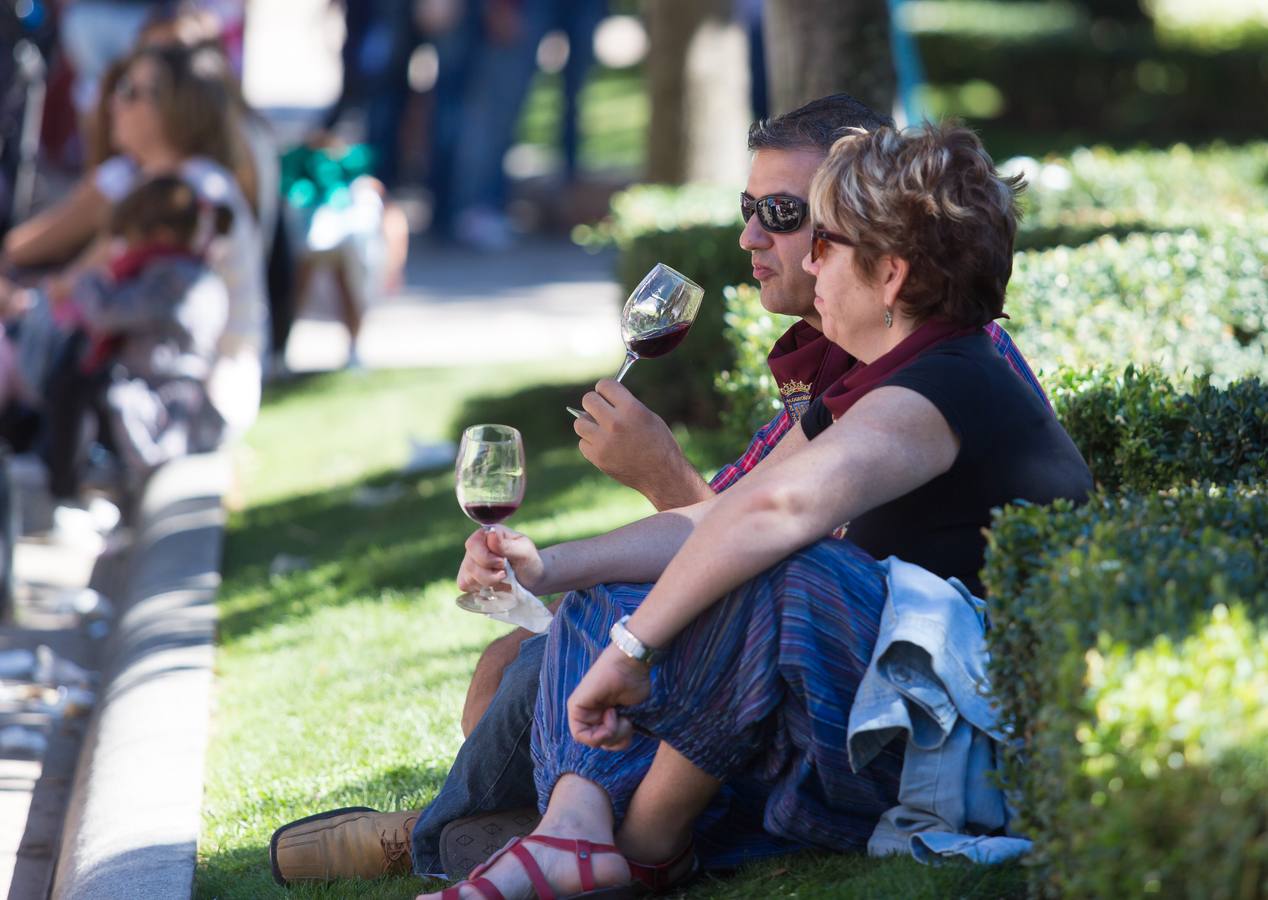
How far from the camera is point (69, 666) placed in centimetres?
578

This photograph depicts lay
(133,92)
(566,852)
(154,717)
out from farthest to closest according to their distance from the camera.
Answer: (133,92), (154,717), (566,852)

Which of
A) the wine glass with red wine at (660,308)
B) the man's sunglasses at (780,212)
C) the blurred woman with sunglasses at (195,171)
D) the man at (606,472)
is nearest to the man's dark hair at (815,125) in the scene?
the man at (606,472)

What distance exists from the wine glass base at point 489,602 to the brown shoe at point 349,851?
53 cm

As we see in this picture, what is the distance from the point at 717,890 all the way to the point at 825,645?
61 centimetres

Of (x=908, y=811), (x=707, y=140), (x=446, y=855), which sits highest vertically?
(x=707, y=140)

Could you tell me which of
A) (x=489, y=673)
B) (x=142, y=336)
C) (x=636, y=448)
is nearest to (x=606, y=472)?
(x=636, y=448)

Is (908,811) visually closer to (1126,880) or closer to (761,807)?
(761,807)

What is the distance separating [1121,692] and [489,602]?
1.35 meters

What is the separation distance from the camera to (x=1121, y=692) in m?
2.31

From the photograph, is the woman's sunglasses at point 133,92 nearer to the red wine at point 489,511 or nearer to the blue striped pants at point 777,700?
the red wine at point 489,511

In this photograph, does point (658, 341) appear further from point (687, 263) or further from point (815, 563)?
point (687, 263)

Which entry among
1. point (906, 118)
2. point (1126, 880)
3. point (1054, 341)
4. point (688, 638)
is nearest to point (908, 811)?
point (688, 638)

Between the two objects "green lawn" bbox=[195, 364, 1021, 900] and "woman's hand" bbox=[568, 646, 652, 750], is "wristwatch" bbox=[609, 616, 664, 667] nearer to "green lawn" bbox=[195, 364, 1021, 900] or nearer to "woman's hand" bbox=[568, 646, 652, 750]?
"woman's hand" bbox=[568, 646, 652, 750]

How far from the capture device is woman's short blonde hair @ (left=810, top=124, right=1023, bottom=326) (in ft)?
9.98
